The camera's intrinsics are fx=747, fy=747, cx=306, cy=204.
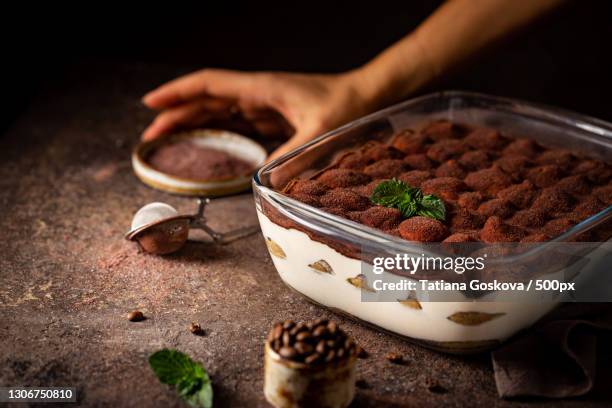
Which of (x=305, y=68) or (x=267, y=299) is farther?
(x=305, y=68)

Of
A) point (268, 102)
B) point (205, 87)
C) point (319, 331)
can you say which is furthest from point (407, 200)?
point (205, 87)

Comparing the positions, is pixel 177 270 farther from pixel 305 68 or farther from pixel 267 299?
pixel 305 68

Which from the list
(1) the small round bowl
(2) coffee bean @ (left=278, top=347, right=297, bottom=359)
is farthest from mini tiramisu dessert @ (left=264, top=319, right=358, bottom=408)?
(1) the small round bowl

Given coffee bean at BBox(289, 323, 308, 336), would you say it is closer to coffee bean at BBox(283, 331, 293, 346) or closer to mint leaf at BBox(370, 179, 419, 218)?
coffee bean at BBox(283, 331, 293, 346)

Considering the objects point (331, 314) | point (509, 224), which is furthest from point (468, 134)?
point (331, 314)

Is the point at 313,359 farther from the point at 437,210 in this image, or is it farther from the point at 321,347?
the point at 437,210

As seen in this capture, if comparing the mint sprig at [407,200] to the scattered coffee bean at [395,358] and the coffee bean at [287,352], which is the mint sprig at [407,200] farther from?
the coffee bean at [287,352]
